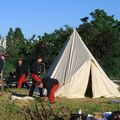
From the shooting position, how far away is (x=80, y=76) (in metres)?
17.4

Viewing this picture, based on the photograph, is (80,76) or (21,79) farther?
(21,79)

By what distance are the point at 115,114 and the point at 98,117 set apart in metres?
1.10

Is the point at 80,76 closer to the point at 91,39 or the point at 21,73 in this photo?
the point at 21,73

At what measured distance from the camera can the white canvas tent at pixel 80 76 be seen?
56.4 ft

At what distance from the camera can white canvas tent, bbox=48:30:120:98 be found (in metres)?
17.2

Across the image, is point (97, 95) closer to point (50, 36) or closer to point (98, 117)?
point (98, 117)

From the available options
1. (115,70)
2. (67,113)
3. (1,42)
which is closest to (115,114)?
(67,113)

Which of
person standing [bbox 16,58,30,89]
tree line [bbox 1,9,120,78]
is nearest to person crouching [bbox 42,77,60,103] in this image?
person standing [bbox 16,58,30,89]

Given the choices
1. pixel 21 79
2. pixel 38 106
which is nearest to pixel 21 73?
pixel 21 79

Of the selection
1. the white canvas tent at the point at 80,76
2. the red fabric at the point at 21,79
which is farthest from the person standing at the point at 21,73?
the white canvas tent at the point at 80,76

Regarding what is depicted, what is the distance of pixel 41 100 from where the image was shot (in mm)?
14734

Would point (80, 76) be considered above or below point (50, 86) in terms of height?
above

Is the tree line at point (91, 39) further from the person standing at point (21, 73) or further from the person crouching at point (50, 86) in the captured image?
the person crouching at point (50, 86)

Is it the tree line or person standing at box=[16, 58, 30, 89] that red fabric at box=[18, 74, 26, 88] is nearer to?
person standing at box=[16, 58, 30, 89]
